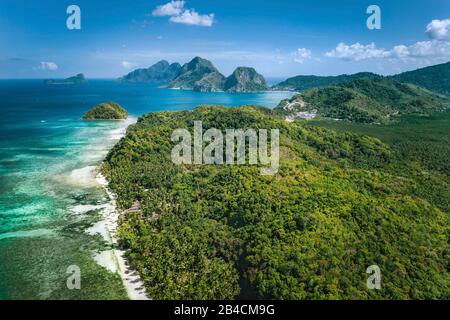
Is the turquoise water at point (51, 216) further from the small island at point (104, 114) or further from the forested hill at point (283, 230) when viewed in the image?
the small island at point (104, 114)

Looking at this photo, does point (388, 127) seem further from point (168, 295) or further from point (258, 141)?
point (168, 295)

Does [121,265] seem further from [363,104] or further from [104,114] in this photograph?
[363,104]

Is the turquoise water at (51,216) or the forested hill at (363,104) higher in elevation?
the forested hill at (363,104)

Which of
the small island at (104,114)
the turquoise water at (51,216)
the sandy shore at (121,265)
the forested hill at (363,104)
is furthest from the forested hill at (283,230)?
the forested hill at (363,104)

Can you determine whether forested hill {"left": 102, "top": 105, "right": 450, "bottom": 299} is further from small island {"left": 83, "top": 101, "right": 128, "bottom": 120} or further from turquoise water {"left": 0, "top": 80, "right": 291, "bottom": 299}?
small island {"left": 83, "top": 101, "right": 128, "bottom": 120}

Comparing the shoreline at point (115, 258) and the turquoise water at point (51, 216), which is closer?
the shoreline at point (115, 258)

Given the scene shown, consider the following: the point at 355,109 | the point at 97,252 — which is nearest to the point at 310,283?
the point at 97,252

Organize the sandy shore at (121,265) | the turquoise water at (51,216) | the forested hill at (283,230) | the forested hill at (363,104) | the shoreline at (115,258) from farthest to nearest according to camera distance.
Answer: the forested hill at (363,104) → the turquoise water at (51,216) → the shoreline at (115,258) → the sandy shore at (121,265) → the forested hill at (283,230)

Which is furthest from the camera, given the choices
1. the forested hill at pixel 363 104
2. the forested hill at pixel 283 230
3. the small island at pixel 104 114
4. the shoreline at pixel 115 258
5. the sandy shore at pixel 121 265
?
the forested hill at pixel 363 104
